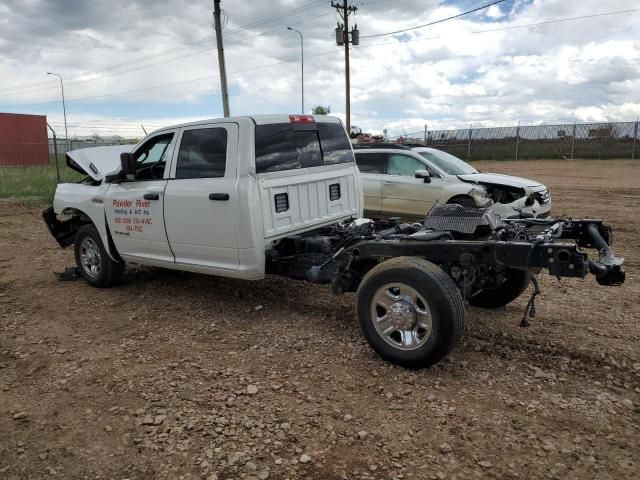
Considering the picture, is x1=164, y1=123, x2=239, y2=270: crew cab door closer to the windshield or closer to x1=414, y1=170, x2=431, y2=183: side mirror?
x1=414, y1=170, x2=431, y2=183: side mirror

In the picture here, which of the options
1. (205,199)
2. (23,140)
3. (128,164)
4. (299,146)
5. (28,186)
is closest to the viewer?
(205,199)

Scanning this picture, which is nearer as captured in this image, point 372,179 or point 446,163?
point 446,163

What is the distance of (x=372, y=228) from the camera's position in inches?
219

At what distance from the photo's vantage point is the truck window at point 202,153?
5168 millimetres

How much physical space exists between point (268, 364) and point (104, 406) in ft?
4.06

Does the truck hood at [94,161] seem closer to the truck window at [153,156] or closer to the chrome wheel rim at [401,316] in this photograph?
the truck window at [153,156]

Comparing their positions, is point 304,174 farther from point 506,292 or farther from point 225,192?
point 506,292

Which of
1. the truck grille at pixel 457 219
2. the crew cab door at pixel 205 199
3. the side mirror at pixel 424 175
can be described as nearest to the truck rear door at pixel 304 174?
the crew cab door at pixel 205 199

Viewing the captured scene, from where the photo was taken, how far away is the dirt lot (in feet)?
9.96

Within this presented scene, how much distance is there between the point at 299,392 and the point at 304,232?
2091 mm

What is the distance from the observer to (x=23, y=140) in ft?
126

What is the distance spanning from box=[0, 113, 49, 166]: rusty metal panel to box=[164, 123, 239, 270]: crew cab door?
35653 millimetres

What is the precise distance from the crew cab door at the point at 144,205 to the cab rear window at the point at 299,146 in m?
1.11

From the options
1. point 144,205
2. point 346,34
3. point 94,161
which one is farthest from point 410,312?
point 346,34
